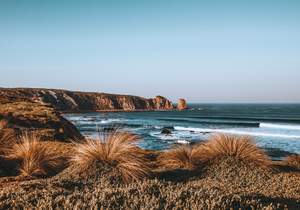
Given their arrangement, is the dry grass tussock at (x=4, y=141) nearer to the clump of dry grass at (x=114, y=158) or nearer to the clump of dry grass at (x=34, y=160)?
the clump of dry grass at (x=34, y=160)

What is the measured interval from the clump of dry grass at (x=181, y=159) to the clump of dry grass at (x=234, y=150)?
24 cm

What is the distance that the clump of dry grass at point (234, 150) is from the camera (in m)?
10.5

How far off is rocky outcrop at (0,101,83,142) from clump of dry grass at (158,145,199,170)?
21.1ft

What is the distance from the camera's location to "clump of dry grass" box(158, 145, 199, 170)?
408 inches

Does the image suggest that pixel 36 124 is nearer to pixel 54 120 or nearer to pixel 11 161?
pixel 54 120

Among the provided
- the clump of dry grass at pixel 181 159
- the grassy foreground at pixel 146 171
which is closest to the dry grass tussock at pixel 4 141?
the grassy foreground at pixel 146 171

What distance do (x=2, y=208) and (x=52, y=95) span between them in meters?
141

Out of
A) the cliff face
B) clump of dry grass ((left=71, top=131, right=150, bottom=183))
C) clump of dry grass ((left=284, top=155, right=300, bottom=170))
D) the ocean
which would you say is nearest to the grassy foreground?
clump of dry grass ((left=71, top=131, right=150, bottom=183))

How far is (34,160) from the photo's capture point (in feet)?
31.0

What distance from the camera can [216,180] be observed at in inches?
342

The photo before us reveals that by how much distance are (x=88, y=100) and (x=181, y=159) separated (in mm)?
147866

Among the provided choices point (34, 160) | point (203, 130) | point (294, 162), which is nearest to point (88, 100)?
point (203, 130)

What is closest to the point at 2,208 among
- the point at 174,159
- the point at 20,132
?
the point at 174,159

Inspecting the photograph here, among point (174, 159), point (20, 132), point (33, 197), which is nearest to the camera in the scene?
point (33, 197)
